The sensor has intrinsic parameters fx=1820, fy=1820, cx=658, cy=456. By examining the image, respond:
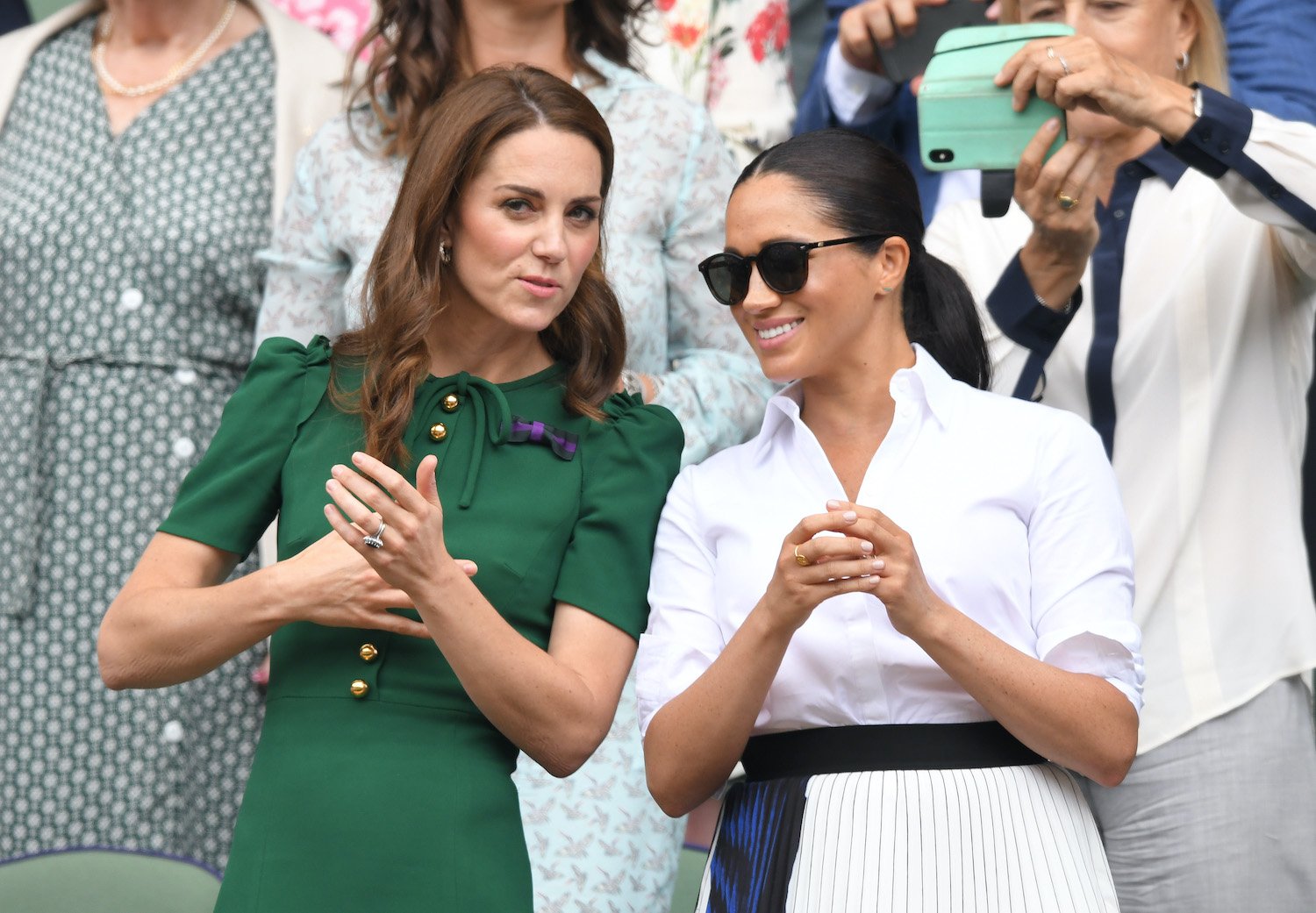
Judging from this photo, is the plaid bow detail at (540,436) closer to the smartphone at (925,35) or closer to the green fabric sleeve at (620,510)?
the green fabric sleeve at (620,510)

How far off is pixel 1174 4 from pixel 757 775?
1.80 metres

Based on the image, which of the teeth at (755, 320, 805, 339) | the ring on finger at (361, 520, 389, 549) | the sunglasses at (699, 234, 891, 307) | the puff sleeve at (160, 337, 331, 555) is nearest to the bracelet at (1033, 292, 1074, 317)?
the sunglasses at (699, 234, 891, 307)

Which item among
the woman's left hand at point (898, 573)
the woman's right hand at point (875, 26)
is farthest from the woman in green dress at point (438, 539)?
the woman's right hand at point (875, 26)

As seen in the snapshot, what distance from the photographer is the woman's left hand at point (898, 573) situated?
2.32 meters

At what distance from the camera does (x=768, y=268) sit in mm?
2695

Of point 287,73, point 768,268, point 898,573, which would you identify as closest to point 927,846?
point 898,573

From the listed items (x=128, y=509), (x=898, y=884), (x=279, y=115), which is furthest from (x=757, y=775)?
(x=279, y=115)

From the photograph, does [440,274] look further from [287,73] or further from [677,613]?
[287,73]

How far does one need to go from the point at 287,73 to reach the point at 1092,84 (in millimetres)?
1789

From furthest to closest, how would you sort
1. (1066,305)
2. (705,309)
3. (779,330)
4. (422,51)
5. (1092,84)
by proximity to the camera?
(422,51)
(705,309)
(1066,305)
(1092,84)
(779,330)

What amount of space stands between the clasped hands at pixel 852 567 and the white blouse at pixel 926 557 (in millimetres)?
143

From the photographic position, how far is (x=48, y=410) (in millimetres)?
3686

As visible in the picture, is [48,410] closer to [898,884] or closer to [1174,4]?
[898,884]

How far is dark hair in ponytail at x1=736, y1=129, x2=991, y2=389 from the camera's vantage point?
2.76 meters
